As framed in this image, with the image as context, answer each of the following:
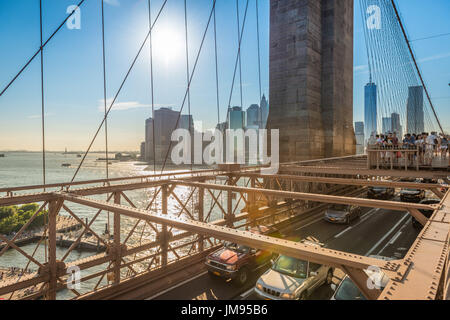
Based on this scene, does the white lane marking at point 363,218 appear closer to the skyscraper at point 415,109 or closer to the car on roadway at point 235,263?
the car on roadway at point 235,263

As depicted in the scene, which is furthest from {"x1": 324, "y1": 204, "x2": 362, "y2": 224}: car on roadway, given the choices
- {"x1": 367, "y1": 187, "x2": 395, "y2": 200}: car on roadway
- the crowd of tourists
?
{"x1": 367, "y1": 187, "x2": 395, "y2": 200}: car on roadway

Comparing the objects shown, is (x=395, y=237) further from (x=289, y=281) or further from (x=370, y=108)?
(x=370, y=108)

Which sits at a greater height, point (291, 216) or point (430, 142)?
point (430, 142)

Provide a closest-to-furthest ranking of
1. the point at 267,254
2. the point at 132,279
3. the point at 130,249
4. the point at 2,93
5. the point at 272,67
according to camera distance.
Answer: the point at 2,93
the point at 130,249
the point at 132,279
the point at 267,254
the point at 272,67

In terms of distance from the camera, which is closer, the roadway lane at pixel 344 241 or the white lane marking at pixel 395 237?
the roadway lane at pixel 344 241

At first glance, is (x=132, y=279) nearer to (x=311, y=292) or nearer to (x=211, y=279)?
(x=211, y=279)

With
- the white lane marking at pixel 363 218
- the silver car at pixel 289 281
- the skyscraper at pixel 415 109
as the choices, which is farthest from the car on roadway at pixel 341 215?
the skyscraper at pixel 415 109
